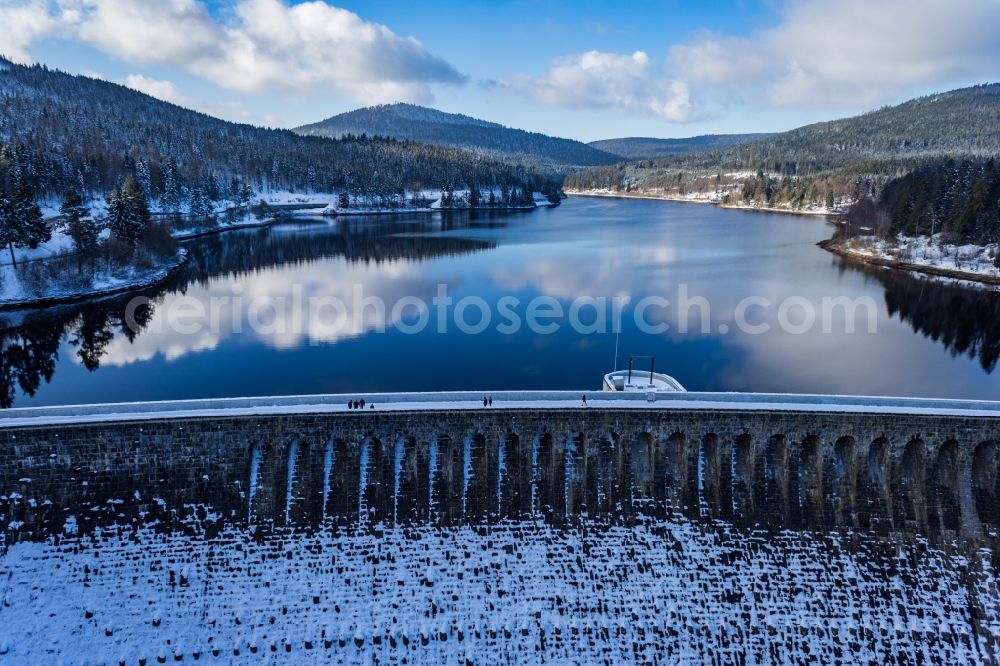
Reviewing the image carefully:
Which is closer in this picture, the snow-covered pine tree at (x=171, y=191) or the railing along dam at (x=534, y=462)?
the railing along dam at (x=534, y=462)

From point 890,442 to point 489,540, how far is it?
16578mm

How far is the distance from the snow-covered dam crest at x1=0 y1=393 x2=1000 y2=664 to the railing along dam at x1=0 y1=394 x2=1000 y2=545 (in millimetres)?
80

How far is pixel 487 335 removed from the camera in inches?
1881

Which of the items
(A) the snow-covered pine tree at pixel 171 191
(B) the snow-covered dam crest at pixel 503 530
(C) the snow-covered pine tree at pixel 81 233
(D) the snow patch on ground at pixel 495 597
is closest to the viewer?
(D) the snow patch on ground at pixel 495 597

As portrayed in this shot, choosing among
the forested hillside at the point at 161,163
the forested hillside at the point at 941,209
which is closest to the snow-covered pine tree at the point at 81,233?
the forested hillside at the point at 161,163

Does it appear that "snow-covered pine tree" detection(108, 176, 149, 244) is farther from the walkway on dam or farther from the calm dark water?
the walkway on dam

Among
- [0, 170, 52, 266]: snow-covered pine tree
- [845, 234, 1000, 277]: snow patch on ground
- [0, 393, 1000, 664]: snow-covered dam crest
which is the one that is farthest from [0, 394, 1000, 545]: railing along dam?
[845, 234, 1000, 277]: snow patch on ground

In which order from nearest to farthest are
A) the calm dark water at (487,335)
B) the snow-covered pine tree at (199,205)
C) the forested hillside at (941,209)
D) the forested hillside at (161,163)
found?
the calm dark water at (487,335) < the forested hillside at (941,209) < the forested hillside at (161,163) < the snow-covered pine tree at (199,205)

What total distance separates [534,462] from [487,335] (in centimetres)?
2495

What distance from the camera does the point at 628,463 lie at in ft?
77.4

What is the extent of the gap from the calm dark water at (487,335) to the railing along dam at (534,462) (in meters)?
13.7

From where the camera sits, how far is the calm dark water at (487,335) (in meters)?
38.4

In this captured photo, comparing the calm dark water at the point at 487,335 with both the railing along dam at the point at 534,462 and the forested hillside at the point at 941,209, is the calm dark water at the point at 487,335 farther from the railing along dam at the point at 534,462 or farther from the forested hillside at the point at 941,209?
the railing along dam at the point at 534,462

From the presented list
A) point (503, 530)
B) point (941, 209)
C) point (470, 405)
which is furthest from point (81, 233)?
point (941, 209)
